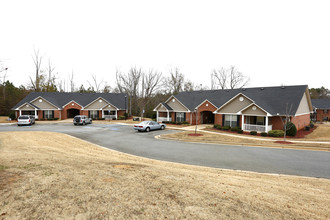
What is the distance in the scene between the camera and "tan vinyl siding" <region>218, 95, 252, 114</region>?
25539mm

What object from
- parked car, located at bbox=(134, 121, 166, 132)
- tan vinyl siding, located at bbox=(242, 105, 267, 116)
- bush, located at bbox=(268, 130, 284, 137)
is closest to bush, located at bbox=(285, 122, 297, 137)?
bush, located at bbox=(268, 130, 284, 137)

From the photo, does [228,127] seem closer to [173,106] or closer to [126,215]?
[173,106]

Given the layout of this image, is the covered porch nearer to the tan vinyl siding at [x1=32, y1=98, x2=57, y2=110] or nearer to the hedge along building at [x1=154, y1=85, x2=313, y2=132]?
the hedge along building at [x1=154, y1=85, x2=313, y2=132]

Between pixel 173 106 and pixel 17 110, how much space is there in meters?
33.1

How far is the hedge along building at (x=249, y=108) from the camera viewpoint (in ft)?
77.0

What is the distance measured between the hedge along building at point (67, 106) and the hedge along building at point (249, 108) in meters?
13.9

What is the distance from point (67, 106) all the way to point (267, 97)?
39908 millimetres

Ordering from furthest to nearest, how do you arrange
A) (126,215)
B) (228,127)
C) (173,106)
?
1. (173,106)
2. (228,127)
3. (126,215)

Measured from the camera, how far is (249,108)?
24.2 metres

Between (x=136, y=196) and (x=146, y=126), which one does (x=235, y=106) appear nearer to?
(x=146, y=126)

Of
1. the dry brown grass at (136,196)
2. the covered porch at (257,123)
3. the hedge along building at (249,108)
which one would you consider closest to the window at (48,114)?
the hedge along building at (249,108)

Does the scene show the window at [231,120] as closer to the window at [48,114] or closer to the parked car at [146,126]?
the parked car at [146,126]

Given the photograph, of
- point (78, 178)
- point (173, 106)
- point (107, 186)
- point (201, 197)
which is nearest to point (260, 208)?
point (201, 197)

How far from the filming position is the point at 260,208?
476 cm
